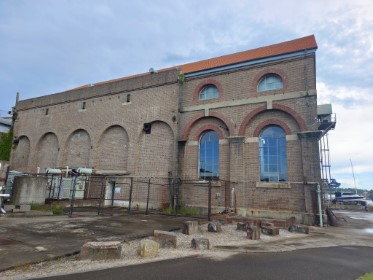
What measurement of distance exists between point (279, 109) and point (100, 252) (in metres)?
12.2

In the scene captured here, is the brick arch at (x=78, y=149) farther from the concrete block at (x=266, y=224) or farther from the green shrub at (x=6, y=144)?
the concrete block at (x=266, y=224)

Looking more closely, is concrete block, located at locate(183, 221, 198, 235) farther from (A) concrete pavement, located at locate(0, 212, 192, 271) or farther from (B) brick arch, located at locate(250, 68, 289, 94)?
(B) brick arch, located at locate(250, 68, 289, 94)

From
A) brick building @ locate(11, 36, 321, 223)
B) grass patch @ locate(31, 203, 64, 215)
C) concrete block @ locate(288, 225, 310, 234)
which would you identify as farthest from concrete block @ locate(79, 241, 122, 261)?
brick building @ locate(11, 36, 321, 223)

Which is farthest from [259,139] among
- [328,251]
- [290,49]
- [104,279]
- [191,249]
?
[104,279]

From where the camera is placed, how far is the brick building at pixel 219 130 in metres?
14.1

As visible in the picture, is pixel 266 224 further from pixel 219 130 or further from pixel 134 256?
pixel 219 130

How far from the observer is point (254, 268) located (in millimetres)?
5504

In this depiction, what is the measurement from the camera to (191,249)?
276 inches

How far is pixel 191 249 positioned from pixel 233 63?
12518 millimetres

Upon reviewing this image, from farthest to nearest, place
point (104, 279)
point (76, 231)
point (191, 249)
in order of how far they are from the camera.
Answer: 1. point (76, 231)
2. point (191, 249)
3. point (104, 279)

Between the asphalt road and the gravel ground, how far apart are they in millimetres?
326

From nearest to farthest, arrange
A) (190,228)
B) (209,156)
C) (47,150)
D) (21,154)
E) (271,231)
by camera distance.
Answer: (190,228) < (271,231) < (209,156) < (47,150) < (21,154)

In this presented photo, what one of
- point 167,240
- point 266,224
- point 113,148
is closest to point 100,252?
point 167,240

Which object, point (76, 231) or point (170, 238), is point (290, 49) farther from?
point (76, 231)
